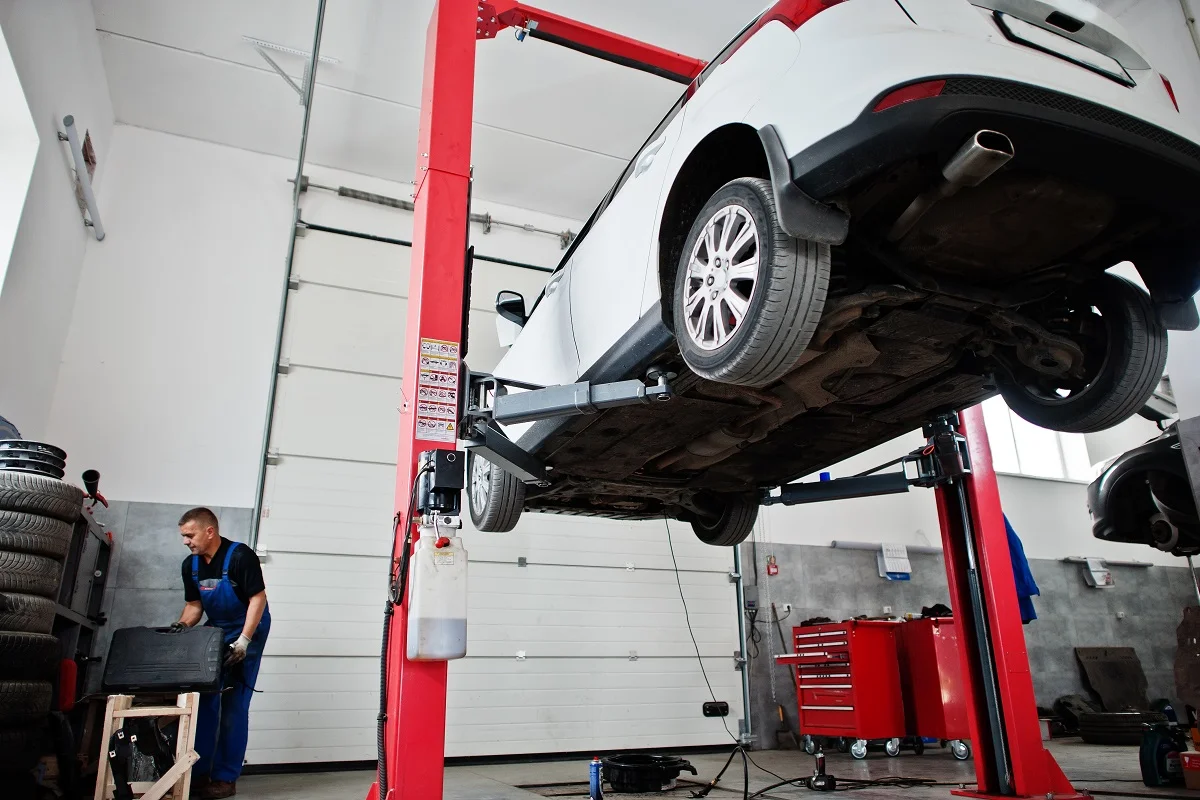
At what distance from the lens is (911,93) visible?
1.78m

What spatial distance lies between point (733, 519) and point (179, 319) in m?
5.34

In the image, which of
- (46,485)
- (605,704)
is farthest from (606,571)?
(46,485)

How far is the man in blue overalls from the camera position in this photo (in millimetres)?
4379

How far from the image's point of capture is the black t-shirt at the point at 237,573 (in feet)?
15.7

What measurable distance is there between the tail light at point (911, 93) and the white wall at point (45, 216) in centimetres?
529

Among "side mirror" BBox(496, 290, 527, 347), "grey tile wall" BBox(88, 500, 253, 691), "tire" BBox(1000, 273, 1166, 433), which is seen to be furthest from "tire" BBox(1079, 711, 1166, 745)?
"grey tile wall" BBox(88, 500, 253, 691)

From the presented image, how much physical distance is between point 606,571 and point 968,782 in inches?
143

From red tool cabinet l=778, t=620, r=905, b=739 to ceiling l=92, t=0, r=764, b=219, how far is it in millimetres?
5184

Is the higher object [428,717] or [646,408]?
[646,408]

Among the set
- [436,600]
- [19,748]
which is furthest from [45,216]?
[436,600]

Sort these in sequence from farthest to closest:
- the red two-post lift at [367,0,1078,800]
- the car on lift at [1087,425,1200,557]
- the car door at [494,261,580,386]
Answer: the car on lift at [1087,425,1200,557], the car door at [494,261,580,386], the red two-post lift at [367,0,1078,800]

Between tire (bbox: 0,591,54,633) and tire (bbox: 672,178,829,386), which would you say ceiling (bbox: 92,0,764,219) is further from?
tire (bbox: 0,591,54,633)

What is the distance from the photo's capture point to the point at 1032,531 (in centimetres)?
1009

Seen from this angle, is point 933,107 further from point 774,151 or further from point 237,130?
point 237,130
